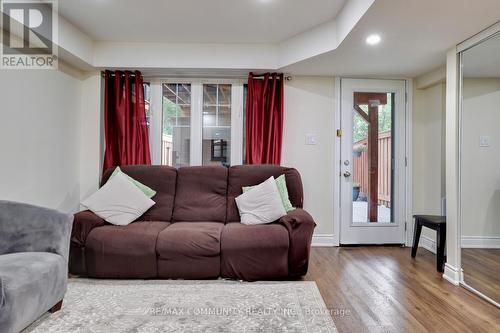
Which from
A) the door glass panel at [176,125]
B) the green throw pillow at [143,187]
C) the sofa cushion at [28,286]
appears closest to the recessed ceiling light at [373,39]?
the door glass panel at [176,125]

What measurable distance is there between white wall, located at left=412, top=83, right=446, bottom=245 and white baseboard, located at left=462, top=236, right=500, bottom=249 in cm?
96

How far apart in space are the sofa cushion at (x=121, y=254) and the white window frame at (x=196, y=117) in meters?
1.32

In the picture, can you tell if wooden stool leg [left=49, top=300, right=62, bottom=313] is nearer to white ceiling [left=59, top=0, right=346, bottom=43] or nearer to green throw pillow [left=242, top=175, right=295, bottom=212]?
green throw pillow [left=242, top=175, right=295, bottom=212]

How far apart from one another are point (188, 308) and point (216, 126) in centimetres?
221

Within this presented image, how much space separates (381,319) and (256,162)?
2040 millimetres

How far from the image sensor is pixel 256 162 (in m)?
3.49

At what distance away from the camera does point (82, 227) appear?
2.51m

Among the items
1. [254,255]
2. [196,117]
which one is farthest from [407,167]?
[196,117]

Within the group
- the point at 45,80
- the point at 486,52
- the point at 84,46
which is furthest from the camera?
the point at 84,46

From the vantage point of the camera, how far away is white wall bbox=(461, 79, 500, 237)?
2.33 m

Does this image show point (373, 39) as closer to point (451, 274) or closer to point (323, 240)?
point (451, 274)

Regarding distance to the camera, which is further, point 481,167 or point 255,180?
point 255,180

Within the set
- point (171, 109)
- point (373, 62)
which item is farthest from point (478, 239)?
point (171, 109)

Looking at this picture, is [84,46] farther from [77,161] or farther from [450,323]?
[450,323]
